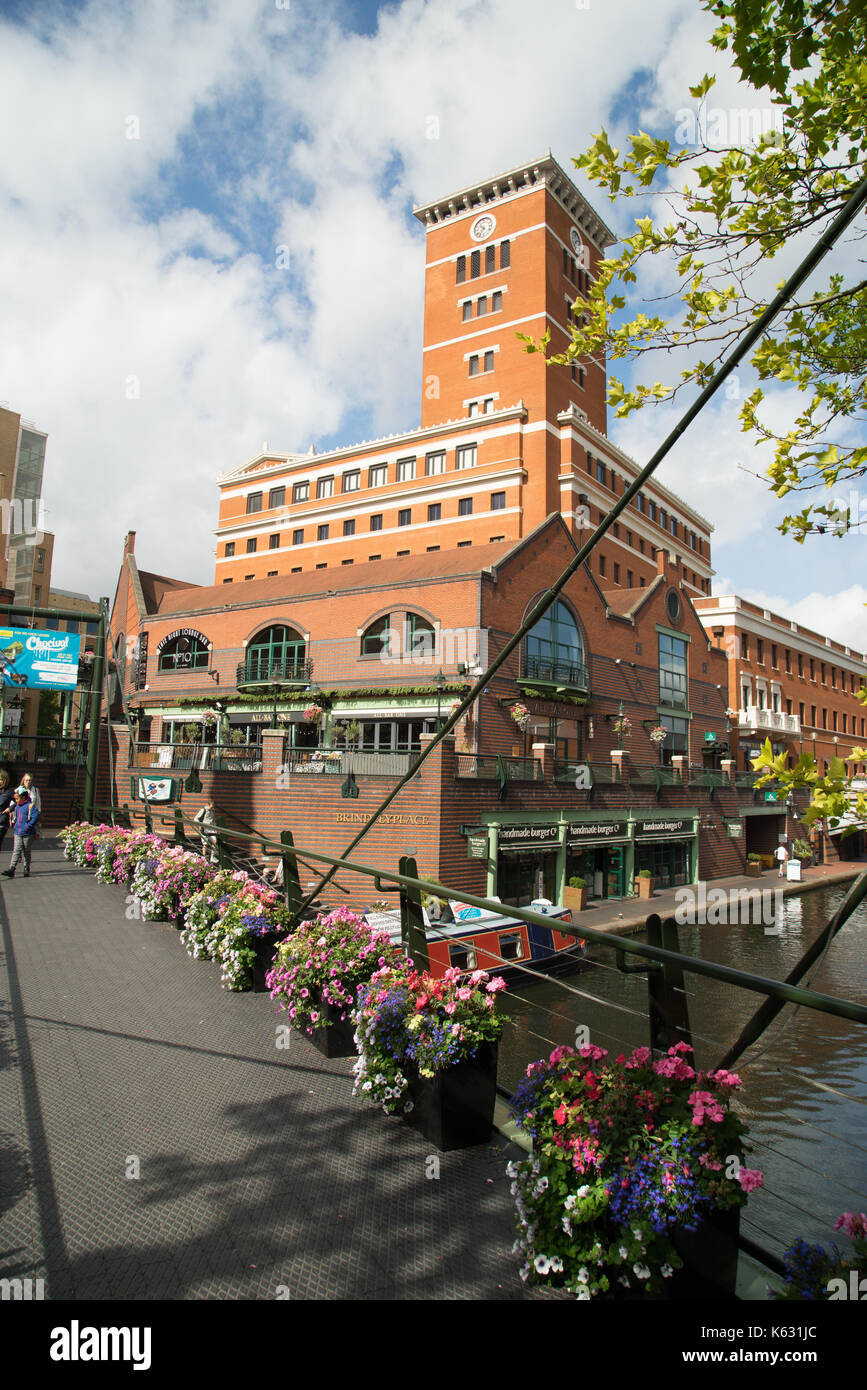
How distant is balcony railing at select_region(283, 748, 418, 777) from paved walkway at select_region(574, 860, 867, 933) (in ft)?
23.3

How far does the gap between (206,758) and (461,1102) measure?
79.3 ft

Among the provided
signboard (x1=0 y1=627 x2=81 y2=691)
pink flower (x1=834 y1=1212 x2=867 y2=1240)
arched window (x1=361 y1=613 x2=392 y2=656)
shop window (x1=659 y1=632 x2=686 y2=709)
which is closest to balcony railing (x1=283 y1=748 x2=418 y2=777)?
signboard (x1=0 y1=627 x2=81 y2=691)

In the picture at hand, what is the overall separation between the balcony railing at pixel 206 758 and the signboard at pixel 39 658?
569 centimetres

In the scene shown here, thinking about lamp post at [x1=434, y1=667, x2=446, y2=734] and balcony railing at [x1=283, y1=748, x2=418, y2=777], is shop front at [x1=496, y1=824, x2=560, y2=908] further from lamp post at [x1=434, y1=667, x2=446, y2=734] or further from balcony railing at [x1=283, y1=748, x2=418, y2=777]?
lamp post at [x1=434, y1=667, x2=446, y2=734]

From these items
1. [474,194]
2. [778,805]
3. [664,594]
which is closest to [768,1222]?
[664,594]

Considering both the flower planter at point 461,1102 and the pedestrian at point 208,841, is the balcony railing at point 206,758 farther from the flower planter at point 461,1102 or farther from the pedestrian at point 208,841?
the flower planter at point 461,1102

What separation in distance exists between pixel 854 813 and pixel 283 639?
31040 millimetres

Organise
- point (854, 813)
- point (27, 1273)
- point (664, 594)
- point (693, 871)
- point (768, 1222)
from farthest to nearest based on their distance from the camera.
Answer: point (664, 594) → point (693, 871) → point (768, 1222) → point (854, 813) → point (27, 1273)

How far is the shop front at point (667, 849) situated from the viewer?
2988cm

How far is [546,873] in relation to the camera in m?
24.9

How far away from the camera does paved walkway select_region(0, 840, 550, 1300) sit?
3.02 m

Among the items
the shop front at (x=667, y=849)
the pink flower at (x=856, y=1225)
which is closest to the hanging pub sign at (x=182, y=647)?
the shop front at (x=667, y=849)

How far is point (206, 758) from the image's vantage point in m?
26.8
